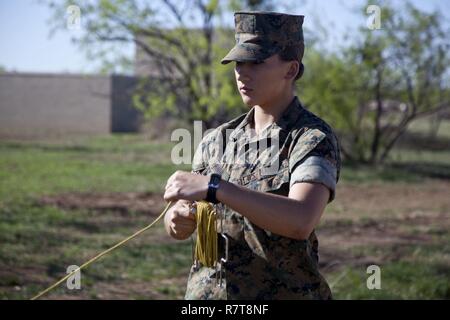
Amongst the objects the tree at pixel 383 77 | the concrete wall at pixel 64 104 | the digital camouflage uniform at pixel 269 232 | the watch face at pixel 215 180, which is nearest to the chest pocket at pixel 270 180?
the digital camouflage uniform at pixel 269 232

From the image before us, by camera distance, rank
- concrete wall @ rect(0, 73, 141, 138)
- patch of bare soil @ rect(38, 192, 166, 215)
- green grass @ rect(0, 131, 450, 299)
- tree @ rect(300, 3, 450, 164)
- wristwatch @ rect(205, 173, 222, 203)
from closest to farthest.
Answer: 1. wristwatch @ rect(205, 173, 222, 203)
2. green grass @ rect(0, 131, 450, 299)
3. patch of bare soil @ rect(38, 192, 166, 215)
4. tree @ rect(300, 3, 450, 164)
5. concrete wall @ rect(0, 73, 141, 138)

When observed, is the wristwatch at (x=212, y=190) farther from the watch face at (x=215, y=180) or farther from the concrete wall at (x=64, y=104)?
the concrete wall at (x=64, y=104)

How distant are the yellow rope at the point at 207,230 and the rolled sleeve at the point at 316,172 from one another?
318 mm

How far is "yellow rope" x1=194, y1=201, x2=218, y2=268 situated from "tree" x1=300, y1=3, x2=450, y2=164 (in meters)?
14.0

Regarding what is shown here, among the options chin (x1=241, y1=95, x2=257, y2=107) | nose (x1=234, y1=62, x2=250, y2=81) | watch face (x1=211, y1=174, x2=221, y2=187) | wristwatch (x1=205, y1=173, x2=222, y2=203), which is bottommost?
wristwatch (x1=205, y1=173, x2=222, y2=203)

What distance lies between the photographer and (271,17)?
8.09 feet

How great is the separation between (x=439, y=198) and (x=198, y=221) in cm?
1091

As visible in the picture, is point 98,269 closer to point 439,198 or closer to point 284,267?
point 284,267

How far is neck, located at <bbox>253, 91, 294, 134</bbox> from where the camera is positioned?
2.52m

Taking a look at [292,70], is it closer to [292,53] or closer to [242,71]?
[292,53]

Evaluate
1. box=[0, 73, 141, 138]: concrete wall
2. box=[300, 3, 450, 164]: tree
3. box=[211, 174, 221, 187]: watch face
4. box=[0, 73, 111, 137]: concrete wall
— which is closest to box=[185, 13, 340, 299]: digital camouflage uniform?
box=[211, 174, 221, 187]: watch face

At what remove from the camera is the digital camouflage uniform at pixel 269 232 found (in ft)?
7.82

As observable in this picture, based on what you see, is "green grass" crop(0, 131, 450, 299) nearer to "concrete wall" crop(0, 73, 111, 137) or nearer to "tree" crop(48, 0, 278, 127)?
"tree" crop(48, 0, 278, 127)
